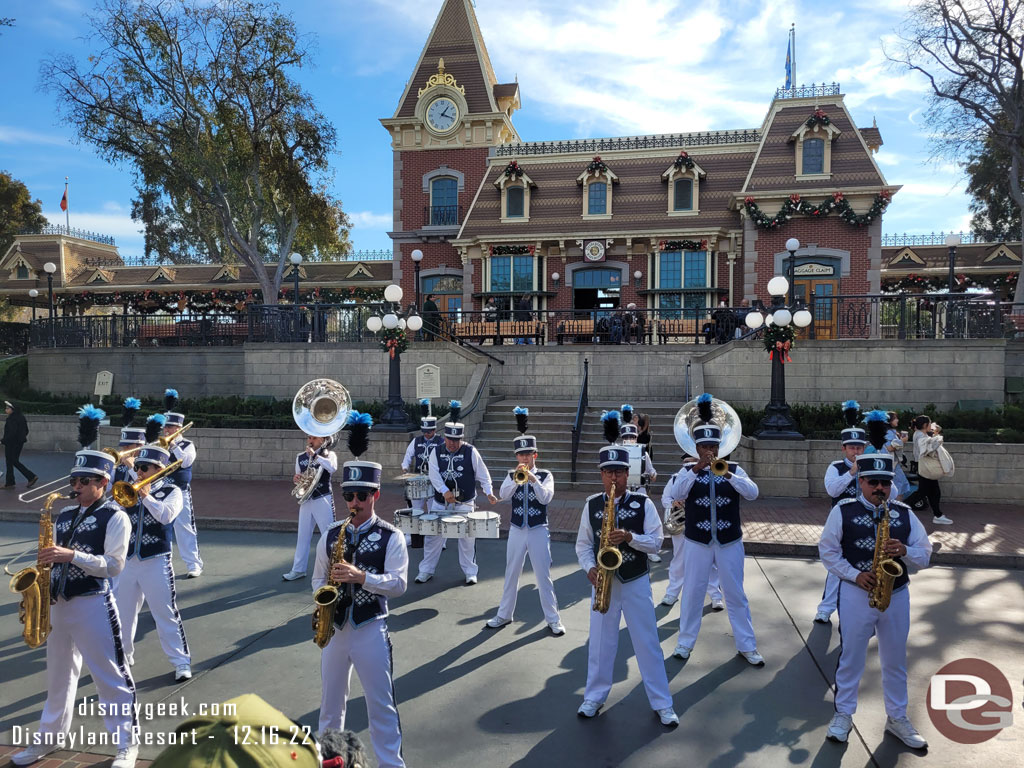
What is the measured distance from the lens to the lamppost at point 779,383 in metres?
13.9

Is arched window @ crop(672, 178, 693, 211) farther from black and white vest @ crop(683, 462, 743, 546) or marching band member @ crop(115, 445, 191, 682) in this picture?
marching band member @ crop(115, 445, 191, 682)

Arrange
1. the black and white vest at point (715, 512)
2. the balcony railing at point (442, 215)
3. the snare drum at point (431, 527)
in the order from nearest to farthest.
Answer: the black and white vest at point (715, 512) < the snare drum at point (431, 527) < the balcony railing at point (442, 215)

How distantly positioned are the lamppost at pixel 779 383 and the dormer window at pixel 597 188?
1317 cm

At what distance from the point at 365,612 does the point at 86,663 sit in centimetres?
213

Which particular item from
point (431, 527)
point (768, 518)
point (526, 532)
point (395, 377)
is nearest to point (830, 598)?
point (526, 532)

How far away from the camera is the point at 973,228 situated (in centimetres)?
4134

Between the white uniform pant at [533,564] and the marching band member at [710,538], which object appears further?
the white uniform pant at [533,564]

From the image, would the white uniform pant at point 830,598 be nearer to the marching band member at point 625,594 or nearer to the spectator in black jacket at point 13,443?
the marching band member at point 625,594

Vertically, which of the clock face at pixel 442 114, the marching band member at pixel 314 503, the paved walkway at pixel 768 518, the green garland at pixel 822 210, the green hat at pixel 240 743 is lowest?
the paved walkway at pixel 768 518

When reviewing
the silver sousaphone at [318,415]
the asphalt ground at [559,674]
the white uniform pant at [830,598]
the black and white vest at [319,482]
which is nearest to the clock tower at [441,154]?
the silver sousaphone at [318,415]

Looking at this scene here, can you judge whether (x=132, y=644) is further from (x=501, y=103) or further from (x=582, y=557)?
(x=501, y=103)

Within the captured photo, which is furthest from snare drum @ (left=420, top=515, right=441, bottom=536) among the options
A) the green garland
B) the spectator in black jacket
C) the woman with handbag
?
the green garland

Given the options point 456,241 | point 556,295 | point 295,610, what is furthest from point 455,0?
point 295,610

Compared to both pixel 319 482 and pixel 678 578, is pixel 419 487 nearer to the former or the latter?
pixel 319 482
